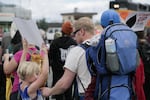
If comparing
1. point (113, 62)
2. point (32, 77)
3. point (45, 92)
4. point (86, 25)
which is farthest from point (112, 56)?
point (32, 77)

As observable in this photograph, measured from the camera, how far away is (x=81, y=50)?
4695 millimetres

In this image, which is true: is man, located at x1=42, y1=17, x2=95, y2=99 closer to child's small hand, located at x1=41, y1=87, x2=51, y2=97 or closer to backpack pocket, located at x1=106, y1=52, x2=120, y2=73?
child's small hand, located at x1=41, y1=87, x2=51, y2=97

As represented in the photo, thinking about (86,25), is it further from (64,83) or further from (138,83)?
(138,83)

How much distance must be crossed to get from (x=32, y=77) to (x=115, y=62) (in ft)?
3.66

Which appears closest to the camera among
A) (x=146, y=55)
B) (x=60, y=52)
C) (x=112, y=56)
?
(x=112, y=56)

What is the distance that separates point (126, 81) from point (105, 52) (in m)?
0.34

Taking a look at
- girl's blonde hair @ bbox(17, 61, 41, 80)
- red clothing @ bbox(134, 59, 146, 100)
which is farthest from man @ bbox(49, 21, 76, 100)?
red clothing @ bbox(134, 59, 146, 100)

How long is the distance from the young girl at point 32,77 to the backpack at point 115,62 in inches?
28.5

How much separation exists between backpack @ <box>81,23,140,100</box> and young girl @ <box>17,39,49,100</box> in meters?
0.72

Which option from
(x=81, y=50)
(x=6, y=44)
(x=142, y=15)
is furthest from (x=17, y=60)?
(x=6, y=44)

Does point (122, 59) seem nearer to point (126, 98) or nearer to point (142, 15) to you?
point (126, 98)

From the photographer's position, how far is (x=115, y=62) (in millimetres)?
4051

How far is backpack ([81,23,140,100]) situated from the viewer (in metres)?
4.06

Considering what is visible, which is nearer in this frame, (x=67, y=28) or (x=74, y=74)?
(x=74, y=74)
